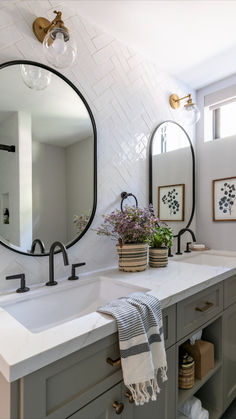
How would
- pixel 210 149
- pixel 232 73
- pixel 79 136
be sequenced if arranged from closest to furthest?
pixel 79 136
pixel 232 73
pixel 210 149

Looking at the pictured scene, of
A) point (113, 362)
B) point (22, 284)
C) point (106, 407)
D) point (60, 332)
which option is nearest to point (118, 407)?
point (106, 407)

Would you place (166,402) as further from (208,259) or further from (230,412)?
(208,259)

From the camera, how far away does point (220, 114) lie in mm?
2383

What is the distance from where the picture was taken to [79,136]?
4.88 ft

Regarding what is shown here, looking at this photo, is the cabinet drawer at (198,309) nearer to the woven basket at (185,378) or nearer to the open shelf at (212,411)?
the woven basket at (185,378)

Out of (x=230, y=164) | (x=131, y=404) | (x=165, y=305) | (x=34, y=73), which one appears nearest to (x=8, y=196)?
(x=34, y=73)

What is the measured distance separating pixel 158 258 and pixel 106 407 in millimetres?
927

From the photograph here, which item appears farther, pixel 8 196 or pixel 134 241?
pixel 134 241

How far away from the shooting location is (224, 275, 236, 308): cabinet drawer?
5.09 feet

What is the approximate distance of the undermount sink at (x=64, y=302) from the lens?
1.07 metres

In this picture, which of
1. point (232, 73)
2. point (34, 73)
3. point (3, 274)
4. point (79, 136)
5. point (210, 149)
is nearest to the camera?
point (3, 274)

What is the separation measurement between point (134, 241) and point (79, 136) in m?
0.72

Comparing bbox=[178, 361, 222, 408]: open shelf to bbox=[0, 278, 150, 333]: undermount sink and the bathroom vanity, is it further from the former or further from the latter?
bbox=[0, 278, 150, 333]: undermount sink

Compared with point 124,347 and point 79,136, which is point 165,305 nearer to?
point 124,347
